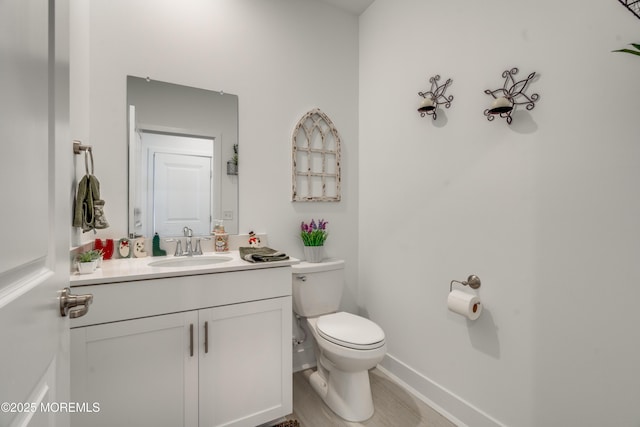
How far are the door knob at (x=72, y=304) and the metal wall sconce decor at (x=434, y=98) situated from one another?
1783 millimetres

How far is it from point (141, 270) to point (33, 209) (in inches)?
36.9

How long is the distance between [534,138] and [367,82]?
4.58 ft

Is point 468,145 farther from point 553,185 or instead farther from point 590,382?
point 590,382

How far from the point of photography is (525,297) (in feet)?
4.45

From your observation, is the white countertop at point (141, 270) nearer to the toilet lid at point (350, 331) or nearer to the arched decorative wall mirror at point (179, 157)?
the arched decorative wall mirror at point (179, 157)

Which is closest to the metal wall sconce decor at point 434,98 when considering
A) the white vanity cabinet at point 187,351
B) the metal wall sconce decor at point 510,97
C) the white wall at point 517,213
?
the white wall at point 517,213

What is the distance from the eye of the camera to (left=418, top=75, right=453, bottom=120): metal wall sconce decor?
172 centimetres

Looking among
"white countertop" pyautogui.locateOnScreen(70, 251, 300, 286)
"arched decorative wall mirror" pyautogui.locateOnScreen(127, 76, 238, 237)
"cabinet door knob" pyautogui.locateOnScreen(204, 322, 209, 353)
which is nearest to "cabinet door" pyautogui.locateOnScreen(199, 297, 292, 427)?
"cabinet door knob" pyautogui.locateOnScreen(204, 322, 209, 353)

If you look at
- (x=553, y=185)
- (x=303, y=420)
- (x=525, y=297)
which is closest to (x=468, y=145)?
(x=553, y=185)

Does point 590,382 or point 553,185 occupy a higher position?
point 553,185

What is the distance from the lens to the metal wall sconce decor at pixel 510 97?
4.35 feet

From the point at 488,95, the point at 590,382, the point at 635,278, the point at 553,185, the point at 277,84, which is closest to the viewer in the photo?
the point at 635,278

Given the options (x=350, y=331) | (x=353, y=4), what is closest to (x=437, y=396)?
(x=350, y=331)

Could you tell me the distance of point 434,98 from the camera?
1.78 m
